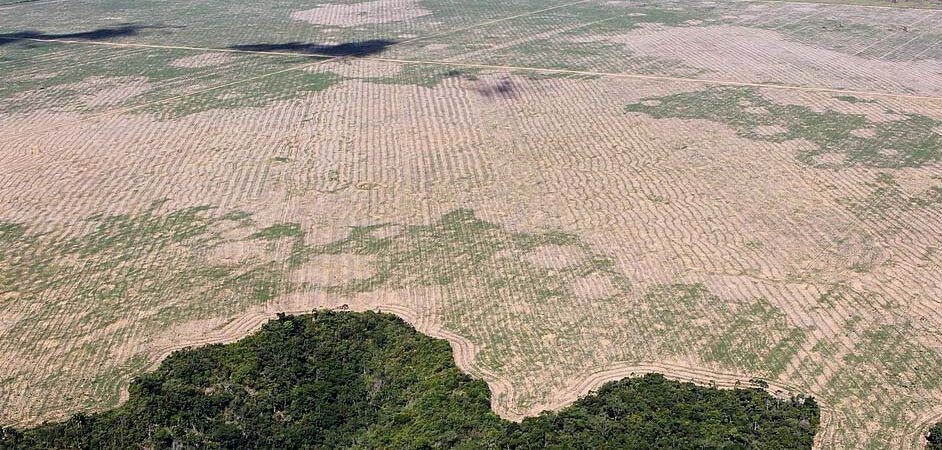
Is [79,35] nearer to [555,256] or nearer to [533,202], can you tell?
[533,202]

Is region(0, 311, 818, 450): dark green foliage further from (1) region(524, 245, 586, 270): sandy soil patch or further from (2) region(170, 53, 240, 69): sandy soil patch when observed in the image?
(2) region(170, 53, 240, 69): sandy soil patch

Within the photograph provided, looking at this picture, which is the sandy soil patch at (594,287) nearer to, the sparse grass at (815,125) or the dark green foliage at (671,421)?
the dark green foliage at (671,421)

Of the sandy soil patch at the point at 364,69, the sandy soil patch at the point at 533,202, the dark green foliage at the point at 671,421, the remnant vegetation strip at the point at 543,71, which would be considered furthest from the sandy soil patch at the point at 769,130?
the sandy soil patch at the point at 364,69

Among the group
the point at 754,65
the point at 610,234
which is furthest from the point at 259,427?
the point at 754,65

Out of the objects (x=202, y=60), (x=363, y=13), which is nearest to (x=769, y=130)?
(x=202, y=60)

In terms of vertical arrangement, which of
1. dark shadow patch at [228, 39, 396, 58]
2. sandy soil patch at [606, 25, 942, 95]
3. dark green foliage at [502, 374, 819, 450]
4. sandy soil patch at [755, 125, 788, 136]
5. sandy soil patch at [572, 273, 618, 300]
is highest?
sandy soil patch at [606, 25, 942, 95]

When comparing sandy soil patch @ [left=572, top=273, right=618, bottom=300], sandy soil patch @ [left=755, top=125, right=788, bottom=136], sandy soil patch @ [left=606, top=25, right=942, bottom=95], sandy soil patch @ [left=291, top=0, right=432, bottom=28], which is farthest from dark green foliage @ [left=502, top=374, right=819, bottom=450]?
sandy soil patch @ [left=291, top=0, right=432, bottom=28]
